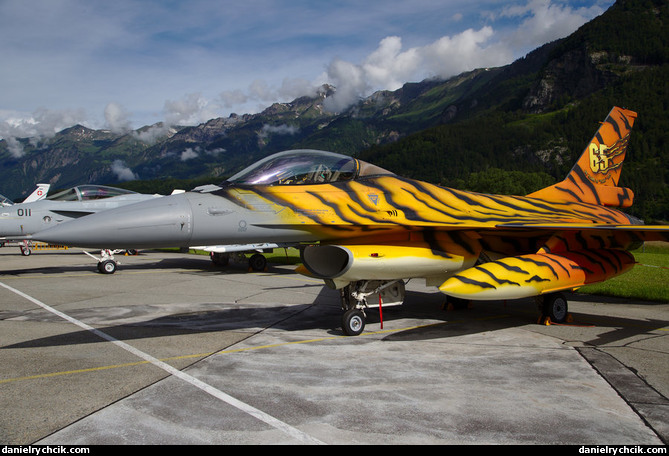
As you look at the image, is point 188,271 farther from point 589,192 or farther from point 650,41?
point 650,41

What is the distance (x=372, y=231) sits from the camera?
6984 millimetres

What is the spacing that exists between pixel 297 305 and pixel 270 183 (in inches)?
156

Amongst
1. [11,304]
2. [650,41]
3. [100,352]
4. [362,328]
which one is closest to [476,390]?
[362,328]

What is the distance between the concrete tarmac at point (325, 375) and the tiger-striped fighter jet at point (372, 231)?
33.7 inches

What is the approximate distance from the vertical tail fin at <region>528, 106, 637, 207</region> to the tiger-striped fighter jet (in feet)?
7.23

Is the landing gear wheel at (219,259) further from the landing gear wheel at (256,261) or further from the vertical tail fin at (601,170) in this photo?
the vertical tail fin at (601,170)

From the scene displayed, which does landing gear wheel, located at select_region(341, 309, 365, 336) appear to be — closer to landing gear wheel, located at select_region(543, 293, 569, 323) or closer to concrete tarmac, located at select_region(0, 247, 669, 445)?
concrete tarmac, located at select_region(0, 247, 669, 445)

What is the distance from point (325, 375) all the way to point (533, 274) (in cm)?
373

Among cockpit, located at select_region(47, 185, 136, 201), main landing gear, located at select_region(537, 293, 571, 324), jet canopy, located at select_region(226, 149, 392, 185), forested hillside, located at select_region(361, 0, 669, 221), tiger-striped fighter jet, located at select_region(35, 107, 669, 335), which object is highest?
forested hillside, located at select_region(361, 0, 669, 221)

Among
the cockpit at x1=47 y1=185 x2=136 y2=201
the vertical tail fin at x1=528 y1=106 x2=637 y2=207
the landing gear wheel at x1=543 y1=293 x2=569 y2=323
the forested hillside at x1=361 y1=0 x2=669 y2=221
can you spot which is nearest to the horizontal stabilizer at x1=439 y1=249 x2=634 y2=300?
the landing gear wheel at x1=543 y1=293 x2=569 y2=323

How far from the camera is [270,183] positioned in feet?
22.1

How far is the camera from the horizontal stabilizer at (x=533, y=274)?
663 centimetres

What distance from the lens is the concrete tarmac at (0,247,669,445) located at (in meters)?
3.74

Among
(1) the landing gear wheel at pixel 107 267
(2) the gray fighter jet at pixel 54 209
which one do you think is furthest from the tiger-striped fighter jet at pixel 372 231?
(1) the landing gear wheel at pixel 107 267
